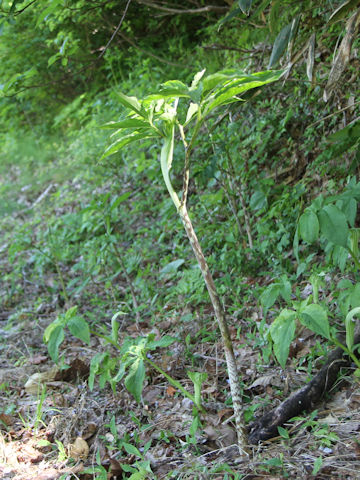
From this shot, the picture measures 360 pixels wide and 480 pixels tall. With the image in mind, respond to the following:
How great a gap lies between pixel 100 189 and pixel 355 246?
158 inches

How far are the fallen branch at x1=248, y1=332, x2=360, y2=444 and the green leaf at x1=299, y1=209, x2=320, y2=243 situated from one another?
481mm

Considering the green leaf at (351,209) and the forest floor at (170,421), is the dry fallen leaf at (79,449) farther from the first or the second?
the green leaf at (351,209)

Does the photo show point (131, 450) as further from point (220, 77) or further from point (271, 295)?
point (220, 77)

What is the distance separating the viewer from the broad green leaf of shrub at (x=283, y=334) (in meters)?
1.22

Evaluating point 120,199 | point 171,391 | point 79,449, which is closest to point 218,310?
point 171,391

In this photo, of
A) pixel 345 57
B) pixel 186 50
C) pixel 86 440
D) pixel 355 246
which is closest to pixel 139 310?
pixel 86 440

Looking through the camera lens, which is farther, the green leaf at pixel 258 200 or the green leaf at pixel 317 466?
the green leaf at pixel 258 200

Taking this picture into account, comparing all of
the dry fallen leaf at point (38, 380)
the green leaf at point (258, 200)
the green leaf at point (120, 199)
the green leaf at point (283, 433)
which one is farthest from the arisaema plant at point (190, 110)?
the green leaf at point (258, 200)

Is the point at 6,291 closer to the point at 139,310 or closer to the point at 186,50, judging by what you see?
the point at 139,310

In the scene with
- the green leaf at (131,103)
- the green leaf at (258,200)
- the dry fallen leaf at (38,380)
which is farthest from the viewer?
the green leaf at (258,200)

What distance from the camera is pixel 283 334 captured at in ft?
4.09

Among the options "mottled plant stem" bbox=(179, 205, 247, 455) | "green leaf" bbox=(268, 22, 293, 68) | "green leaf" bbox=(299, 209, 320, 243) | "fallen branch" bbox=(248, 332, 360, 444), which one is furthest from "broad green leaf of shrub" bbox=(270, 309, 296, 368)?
"green leaf" bbox=(268, 22, 293, 68)

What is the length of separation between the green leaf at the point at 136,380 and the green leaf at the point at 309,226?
2.34 feet

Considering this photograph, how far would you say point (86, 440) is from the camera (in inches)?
72.0
